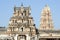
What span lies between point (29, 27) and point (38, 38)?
316 centimetres

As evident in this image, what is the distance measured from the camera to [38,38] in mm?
51188

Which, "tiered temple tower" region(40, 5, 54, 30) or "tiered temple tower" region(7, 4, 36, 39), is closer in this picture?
"tiered temple tower" region(7, 4, 36, 39)

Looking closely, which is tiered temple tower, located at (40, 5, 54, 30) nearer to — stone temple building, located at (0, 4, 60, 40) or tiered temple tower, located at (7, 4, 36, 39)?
stone temple building, located at (0, 4, 60, 40)

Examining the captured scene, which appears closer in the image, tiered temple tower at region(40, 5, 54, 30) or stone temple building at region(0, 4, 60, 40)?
stone temple building at region(0, 4, 60, 40)

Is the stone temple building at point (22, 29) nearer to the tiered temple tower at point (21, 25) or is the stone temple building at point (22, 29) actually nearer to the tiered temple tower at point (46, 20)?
the tiered temple tower at point (21, 25)

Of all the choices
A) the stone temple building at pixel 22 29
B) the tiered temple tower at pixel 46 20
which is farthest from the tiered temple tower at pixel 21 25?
the tiered temple tower at pixel 46 20

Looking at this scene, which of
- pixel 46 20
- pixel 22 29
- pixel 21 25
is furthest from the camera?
pixel 46 20

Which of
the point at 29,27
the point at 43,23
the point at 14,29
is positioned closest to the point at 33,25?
the point at 29,27

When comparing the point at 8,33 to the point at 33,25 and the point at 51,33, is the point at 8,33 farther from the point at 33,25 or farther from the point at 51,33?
the point at 51,33

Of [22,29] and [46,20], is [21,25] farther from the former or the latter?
[46,20]

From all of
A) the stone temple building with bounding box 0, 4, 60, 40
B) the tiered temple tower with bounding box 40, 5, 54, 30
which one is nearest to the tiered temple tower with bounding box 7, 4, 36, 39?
the stone temple building with bounding box 0, 4, 60, 40

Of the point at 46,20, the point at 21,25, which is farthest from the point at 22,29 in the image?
the point at 46,20

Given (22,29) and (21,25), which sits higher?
(21,25)

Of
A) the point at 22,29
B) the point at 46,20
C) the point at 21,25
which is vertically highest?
the point at 21,25
